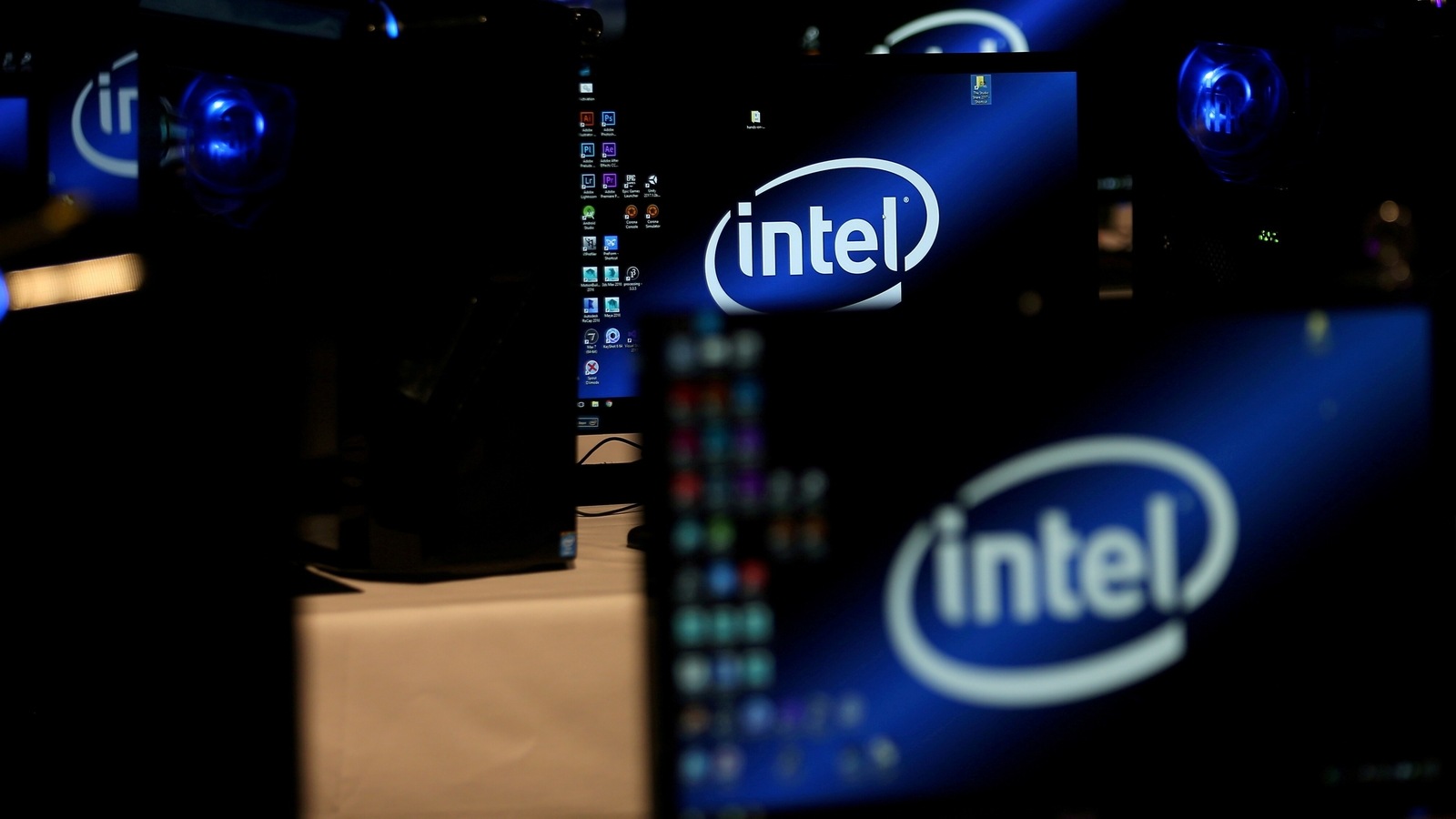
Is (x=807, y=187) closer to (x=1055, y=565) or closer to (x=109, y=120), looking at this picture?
(x=1055, y=565)

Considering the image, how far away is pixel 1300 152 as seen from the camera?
4.54ft

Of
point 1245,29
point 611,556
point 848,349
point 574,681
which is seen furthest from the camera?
point 1245,29

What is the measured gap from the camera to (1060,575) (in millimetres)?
690

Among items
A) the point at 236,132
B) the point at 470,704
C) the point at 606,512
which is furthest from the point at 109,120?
the point at 470,704

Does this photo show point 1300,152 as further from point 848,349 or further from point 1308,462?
point 848,349

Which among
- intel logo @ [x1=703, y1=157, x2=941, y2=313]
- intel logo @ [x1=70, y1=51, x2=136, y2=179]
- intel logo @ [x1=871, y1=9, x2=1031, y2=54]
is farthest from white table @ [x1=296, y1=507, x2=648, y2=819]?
intel logo @ [x1=871, y1=9, x2=1031, y2=54]

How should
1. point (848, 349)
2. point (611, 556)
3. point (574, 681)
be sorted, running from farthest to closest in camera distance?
point (611, 556) < point (574, 681) < point (848, 349)

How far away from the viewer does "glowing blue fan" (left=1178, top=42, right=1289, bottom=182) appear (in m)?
1.36

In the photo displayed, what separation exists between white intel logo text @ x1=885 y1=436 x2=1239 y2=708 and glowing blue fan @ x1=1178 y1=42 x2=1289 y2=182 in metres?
0.77

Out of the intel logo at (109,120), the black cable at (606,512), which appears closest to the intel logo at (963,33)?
the intel logo at (109,120)

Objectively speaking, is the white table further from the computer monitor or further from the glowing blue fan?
the glowing blue fan

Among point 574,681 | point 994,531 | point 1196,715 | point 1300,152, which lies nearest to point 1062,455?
point 994,531

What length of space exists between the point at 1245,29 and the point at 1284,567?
0.86m

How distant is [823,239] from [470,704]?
586 millimetres
